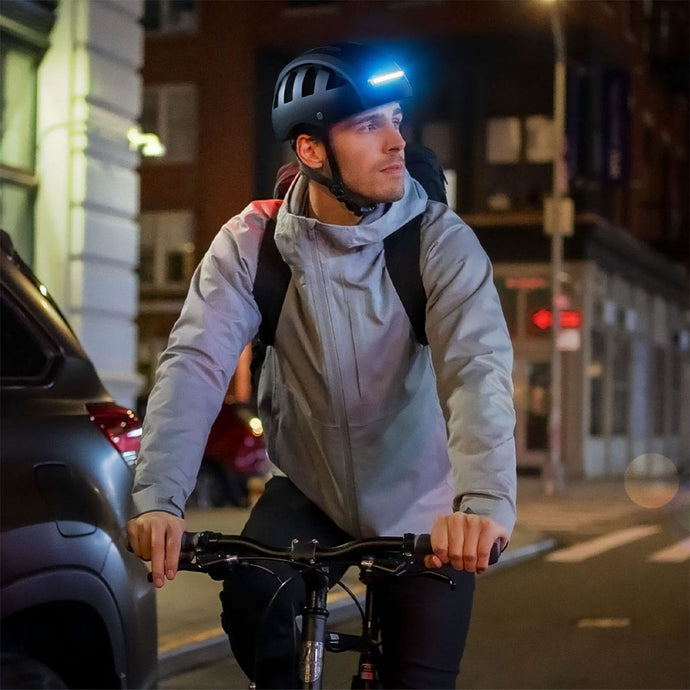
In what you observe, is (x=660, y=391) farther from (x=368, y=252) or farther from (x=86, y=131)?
(x=368, y=252)

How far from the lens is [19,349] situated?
154 inches

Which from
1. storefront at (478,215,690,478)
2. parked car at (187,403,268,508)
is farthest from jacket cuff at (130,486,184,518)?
storefront at (478,215,690,478)

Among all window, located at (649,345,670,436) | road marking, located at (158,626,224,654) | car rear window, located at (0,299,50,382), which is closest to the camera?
car rear window, located at (0,299,50,382)

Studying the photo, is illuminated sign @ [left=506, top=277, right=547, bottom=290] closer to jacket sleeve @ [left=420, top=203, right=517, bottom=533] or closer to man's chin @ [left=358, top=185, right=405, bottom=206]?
jacket sleeve @ [left=420, top=203, right=517, bottom=533]

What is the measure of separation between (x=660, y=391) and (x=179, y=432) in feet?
124

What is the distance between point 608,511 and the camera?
21.3 m

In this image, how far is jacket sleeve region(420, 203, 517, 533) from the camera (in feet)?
9.55

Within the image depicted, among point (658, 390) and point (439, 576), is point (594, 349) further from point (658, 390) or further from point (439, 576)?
point (439, 576)

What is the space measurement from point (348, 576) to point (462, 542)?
8983 mm

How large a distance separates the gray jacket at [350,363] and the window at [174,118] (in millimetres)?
30374

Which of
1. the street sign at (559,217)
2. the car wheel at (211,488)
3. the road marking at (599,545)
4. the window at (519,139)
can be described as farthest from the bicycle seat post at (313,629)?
the window at (519,139)

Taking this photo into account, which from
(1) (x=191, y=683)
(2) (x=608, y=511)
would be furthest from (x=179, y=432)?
(2) (x=608, y=511)

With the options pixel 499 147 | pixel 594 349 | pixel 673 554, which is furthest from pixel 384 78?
pixel 594 349

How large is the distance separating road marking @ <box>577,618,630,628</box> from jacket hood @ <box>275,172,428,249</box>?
22.0 ft
